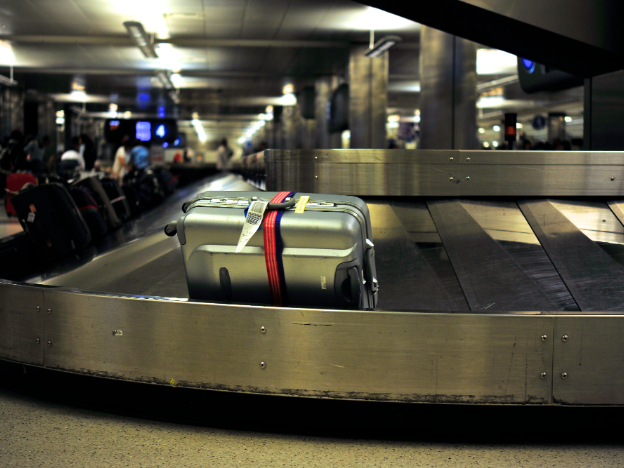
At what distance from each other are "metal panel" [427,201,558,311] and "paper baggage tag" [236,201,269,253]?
1.26 m

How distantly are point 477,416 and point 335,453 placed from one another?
57cm

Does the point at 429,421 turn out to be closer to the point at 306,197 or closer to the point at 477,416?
the point at 477,416

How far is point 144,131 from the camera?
3294 cm

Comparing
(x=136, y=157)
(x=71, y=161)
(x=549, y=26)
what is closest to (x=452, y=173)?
(x=549, y=26)

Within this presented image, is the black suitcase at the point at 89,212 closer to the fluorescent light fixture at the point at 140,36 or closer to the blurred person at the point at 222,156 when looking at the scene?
the fluorescent light fixture at the point at 140,36

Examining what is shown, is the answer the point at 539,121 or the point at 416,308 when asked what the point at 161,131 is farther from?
the point at 416,308

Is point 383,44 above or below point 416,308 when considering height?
above

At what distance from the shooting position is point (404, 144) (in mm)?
42406

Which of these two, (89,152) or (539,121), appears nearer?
(89,152)

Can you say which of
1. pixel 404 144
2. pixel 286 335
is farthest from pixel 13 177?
pixel 404 144

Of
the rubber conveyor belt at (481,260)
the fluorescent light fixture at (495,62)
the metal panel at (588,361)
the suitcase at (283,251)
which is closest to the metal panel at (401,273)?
the rubber conveyor belt at (481,260)

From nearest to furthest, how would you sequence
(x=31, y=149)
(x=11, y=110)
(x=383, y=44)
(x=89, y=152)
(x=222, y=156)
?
1. (x=383, y=44)
2. (x=31, y=149)
3. (x=89, y=152)
4. (x=222, y=156)
5. (x=11, y=110)

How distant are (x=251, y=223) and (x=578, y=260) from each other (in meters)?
1.91

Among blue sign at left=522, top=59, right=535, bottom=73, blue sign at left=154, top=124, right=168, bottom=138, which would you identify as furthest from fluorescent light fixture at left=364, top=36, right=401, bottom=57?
blue sign at left=154, top=124, right=168, bottom=138
